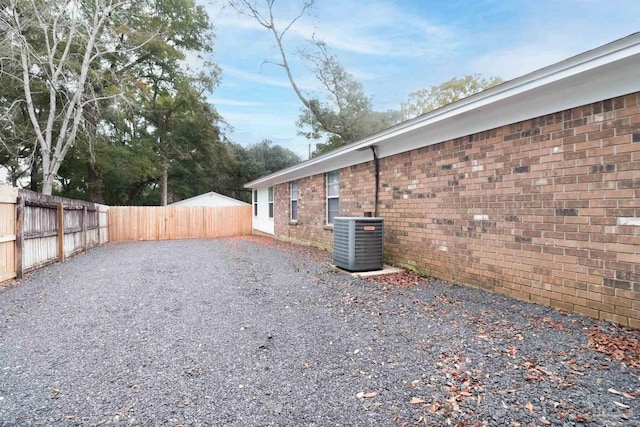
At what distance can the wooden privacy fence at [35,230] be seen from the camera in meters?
5.40

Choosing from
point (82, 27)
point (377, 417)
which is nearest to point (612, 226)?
point (377, 417)

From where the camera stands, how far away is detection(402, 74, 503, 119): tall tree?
66.9ft

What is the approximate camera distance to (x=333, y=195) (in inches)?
369

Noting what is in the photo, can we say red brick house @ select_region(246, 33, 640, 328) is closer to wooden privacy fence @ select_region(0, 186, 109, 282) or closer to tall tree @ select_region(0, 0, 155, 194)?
wooden privacy fence @ select_region(0, 186, 109, 282)

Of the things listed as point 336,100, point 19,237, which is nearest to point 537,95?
point 19,237

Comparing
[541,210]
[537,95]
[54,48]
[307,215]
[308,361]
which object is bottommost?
[308,361]

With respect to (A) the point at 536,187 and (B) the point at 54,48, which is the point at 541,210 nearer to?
(A) the point at 536,187

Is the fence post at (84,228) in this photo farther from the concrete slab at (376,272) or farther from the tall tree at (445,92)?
the tall tree at (445,92)

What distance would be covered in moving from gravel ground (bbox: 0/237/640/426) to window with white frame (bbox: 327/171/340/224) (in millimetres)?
4610

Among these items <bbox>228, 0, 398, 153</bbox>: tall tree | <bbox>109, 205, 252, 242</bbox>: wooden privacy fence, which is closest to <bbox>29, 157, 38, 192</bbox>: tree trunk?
<bbox>109, 205, 252, 242</bbox>: wooden privacy fence

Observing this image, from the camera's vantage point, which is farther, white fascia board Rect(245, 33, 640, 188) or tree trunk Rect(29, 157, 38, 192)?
tree trunk Rect(29, 157, 38, 192)

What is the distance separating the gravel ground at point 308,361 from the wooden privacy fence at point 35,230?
1061 millimetres

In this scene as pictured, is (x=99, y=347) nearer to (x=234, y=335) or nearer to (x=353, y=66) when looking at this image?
(x=234, y=335)

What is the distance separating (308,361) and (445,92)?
22714 millimetres
